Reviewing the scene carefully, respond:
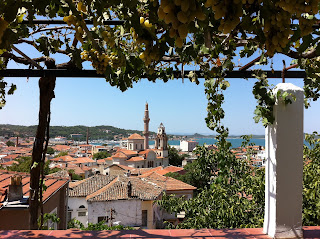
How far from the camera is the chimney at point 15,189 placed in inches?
156

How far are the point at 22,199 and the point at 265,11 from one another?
468cm

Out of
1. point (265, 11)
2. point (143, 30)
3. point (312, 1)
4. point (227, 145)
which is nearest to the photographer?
point (312, 1)

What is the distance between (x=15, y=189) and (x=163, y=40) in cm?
411

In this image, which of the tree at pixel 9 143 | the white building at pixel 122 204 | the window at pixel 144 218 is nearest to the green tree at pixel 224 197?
the white building at pixel 122 204

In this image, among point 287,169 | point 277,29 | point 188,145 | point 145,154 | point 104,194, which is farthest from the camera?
point 188,145

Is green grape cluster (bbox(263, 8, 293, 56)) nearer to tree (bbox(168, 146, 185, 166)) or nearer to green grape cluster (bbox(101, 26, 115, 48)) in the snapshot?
green grape cluster (bbox(101, 26, 115, 48))

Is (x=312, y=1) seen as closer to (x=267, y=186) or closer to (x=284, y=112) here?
(x=284, y=112)

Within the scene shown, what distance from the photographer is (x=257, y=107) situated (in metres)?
→ 1.69

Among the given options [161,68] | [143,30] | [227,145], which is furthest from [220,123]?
[143,30]

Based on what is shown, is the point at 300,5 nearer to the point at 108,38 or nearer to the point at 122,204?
the point at 108,38

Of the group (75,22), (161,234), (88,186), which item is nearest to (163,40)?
(75,22)

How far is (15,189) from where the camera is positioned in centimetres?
404

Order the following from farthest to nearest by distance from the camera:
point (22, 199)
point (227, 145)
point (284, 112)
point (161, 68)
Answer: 1. point (22, 199)
2. point (227, 145)
3. point (161, 68)
4. point (284, 112)

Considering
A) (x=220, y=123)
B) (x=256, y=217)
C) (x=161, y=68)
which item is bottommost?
(x=256, y=217)
